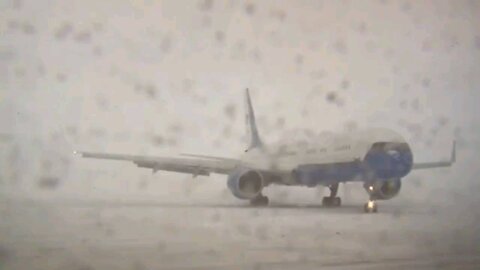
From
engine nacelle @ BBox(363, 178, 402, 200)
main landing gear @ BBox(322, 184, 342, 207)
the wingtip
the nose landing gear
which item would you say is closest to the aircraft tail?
the nose landing gear

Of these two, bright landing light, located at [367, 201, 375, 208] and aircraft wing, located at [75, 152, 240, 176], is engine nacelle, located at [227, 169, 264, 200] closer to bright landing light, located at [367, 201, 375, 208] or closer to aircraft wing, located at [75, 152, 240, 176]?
aircraft wing, located at [75, 152, 240, 176]

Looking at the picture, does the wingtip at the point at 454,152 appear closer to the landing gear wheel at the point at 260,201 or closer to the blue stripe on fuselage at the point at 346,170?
the blue stripe on fuselage at the point at 346,170

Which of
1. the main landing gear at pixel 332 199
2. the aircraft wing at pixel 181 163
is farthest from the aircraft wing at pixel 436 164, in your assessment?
the aircraft wing at pixel 181 163

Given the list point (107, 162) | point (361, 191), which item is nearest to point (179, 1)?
point (107, 162)

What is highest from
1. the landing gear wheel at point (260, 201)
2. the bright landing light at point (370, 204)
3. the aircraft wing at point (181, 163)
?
the aircraft wing at point (181, 163)

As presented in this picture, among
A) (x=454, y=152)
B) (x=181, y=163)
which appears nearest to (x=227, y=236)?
(x=181, y=163)

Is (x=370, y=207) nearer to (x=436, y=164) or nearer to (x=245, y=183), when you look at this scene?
(x=436, y=164)
